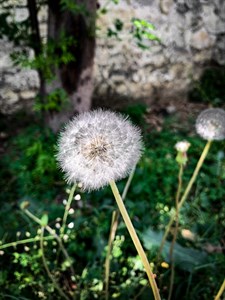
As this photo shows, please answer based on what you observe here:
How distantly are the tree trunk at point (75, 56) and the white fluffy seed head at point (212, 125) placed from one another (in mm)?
1381

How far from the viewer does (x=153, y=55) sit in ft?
13.7

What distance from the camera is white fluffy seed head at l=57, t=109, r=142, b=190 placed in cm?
84

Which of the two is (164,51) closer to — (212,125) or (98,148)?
(212,125)

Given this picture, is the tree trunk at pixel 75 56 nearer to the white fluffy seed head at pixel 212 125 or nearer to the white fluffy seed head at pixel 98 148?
the white fluffy seed head at pixel 212 125

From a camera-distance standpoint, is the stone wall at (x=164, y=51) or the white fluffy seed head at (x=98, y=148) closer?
the white fluffy seed head at (x=98, y=148)

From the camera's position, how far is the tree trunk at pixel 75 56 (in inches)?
104

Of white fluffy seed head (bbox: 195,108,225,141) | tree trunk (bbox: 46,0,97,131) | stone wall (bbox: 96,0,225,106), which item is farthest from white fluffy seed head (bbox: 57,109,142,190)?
stone wall (bbox: 96,0,225,106)

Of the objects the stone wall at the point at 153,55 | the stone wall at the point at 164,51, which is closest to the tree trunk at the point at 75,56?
the stone wall at the point at 153,55

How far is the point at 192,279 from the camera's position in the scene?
1.82m

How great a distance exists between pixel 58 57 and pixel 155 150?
1142 mm

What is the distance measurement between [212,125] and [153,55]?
295cm

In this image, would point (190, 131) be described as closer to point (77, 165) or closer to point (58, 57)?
point (58, 57)

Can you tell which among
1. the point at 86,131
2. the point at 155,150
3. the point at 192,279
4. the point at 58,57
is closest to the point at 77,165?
the point at 86,131

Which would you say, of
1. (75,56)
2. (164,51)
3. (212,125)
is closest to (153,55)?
(164,51)
